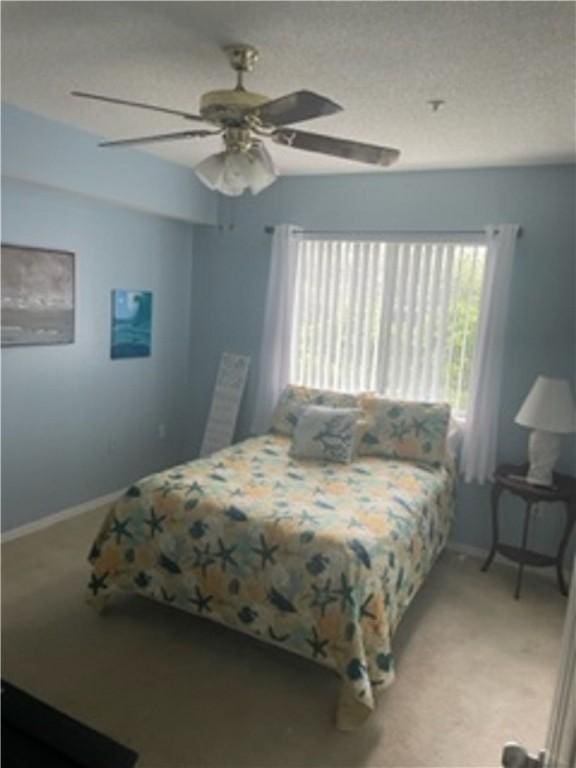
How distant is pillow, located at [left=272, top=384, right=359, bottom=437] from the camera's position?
3901mm

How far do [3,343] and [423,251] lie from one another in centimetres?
275

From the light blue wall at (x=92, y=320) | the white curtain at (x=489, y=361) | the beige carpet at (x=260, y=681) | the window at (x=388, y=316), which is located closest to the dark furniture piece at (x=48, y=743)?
the beige carpet at (x=260, y=681)

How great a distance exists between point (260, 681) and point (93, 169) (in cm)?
300

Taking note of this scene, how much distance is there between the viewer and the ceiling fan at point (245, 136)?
6.22ft

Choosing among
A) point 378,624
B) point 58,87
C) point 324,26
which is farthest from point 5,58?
point 378,624

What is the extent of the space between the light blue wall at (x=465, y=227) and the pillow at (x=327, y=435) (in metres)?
0.98

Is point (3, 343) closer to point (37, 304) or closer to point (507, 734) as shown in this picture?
point (37, 304)

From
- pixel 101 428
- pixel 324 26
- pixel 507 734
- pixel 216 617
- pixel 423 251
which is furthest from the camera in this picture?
pixel 101 428

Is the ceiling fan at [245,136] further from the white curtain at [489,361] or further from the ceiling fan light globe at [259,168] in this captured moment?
the white curtain at [489,361]

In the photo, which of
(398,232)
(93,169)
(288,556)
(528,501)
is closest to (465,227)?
(398,232)

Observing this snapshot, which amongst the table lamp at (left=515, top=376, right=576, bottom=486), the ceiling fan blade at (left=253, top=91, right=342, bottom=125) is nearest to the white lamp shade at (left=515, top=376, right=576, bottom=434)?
the table lamp at (left=515, top=376, right=576, bottom=486)

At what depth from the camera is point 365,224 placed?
4.06 meters

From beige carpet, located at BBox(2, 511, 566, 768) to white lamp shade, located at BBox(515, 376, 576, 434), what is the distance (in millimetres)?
→ 1033

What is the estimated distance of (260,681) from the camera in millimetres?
2410
